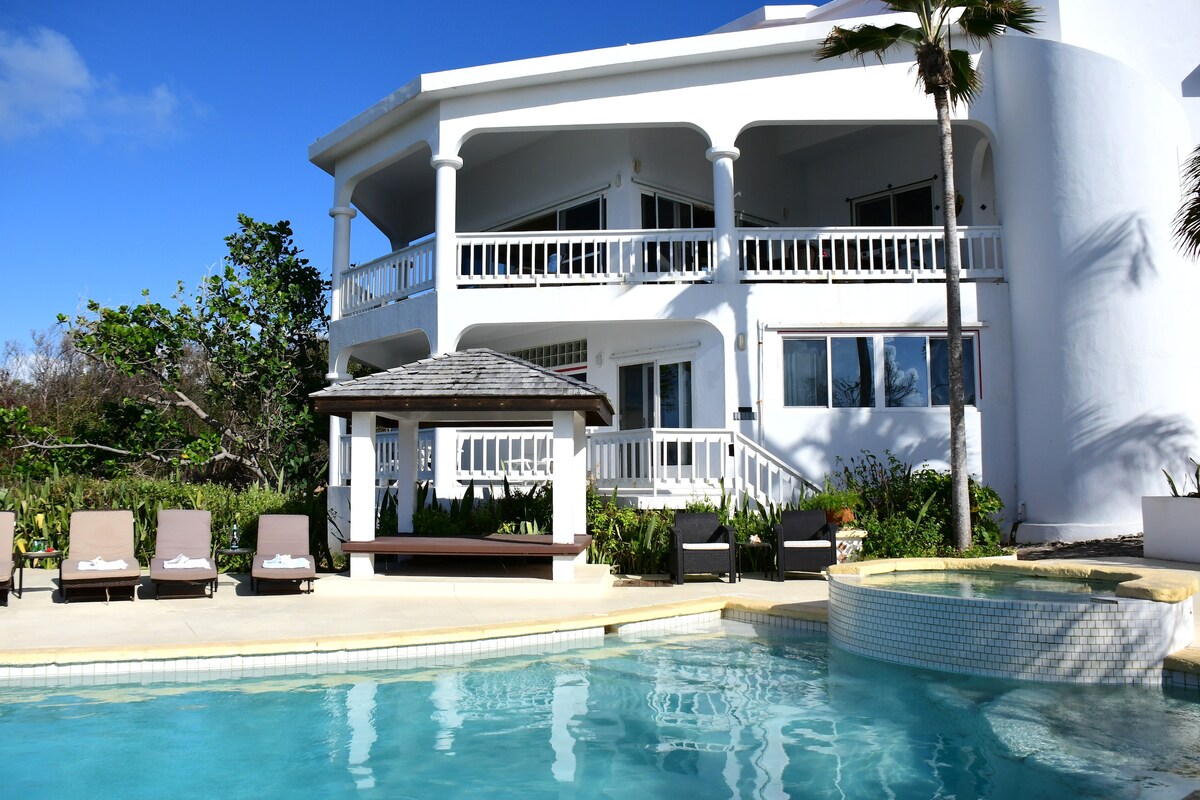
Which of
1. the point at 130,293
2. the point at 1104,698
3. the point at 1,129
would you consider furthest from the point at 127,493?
the point at 1,129

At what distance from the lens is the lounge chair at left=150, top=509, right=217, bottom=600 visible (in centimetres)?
1068

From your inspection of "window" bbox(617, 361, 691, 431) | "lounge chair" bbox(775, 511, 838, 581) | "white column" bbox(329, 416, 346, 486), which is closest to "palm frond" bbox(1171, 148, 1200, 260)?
"lounge chair" bbox(775, 511, 838, 581)

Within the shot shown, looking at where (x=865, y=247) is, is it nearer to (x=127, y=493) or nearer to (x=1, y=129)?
(x=127, y=493)

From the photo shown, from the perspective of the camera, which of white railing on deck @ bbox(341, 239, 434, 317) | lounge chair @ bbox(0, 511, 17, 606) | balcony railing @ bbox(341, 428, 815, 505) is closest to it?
lounge chair @ bbox(0, 511, 17, 606)

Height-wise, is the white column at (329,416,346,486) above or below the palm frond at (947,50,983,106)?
below

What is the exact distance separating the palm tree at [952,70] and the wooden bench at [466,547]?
5.64 m

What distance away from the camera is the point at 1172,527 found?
12.8m

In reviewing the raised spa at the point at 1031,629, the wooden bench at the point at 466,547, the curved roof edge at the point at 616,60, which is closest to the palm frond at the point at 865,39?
the curved roof edge at the point at 616,60

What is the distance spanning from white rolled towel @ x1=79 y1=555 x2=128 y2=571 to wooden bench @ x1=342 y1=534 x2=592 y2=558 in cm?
250

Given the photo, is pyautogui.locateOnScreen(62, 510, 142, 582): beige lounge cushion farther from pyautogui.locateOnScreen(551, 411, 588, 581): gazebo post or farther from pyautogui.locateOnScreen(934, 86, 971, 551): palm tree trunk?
pyautogui.locateOnScreen(934, 86, 971, 551): palm tree trunk

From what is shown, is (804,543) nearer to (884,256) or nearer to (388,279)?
(884,256)

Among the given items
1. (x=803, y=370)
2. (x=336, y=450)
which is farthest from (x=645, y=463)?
(x=336, y=450)

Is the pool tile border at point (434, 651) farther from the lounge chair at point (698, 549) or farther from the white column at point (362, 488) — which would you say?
the white column at point (362, 488)

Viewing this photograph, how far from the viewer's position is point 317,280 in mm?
19984
